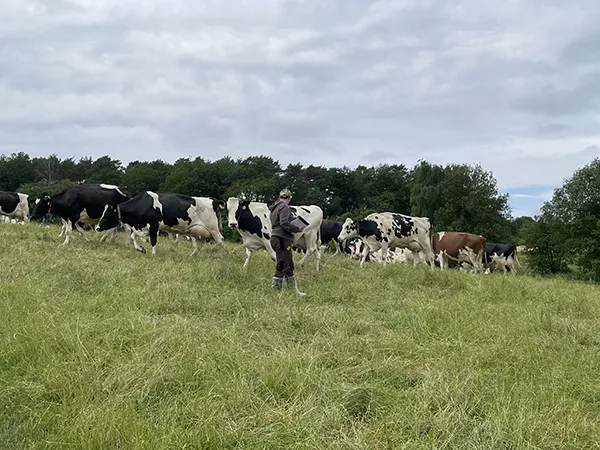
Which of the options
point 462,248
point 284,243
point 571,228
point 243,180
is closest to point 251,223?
point 284,243

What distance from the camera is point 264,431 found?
12.5 ft

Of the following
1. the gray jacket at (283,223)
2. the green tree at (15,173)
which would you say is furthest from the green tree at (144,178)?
the gray jacket at (283,223)

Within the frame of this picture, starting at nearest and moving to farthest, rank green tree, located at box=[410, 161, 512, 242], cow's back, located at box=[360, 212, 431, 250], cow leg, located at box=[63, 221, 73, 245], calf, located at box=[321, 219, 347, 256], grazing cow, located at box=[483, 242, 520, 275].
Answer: cow leg, located at box=[63, 221, 73, 245] < cow's back, located at box=[360, 212, 431, 250] < calf, located at box=[321, 219, 347, 256] < grazing cow, located at box=[483, 242, 520, 275] < green tree, located at box=[410, 161, 512, 242]

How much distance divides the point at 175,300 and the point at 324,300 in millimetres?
2679

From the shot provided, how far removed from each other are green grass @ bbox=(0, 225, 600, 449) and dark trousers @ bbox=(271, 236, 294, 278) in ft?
2.30

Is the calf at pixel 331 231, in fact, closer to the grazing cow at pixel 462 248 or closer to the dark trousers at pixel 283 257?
the grazing cow at pixel 462 248

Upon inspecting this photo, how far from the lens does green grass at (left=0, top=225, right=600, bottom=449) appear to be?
376 cm

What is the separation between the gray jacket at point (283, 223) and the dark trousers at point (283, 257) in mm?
97

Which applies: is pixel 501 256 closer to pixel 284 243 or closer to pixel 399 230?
pixel 399 230

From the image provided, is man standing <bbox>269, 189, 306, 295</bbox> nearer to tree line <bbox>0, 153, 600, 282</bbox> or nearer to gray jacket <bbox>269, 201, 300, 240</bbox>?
gray jacket <bbox>269, 201, 300, 240</bbox>

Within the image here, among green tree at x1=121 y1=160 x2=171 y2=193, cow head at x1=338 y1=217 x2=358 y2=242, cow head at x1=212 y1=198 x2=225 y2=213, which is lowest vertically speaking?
cow head at x1=338 y1=217 x2=358 y2=242

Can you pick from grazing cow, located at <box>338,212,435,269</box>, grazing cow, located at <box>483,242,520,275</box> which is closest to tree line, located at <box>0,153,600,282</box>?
grazing cow, located at <box>483,242,520,275</box>

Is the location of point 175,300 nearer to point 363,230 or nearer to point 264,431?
point 264,431

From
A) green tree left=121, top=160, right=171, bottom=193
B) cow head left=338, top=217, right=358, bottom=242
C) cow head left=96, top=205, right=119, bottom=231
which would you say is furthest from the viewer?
green tree left=121, top=160, right=171, bottom=193
